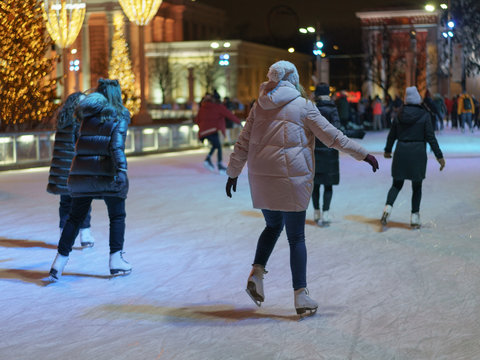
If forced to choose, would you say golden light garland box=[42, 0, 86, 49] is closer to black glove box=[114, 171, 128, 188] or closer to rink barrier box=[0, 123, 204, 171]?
rink barrier box=[0, 123, 204, 171]

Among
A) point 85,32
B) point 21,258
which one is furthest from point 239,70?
point 21,258

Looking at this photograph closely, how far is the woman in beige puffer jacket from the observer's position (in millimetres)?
5531

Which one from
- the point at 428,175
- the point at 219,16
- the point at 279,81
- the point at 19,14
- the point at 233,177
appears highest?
the point at 219,16

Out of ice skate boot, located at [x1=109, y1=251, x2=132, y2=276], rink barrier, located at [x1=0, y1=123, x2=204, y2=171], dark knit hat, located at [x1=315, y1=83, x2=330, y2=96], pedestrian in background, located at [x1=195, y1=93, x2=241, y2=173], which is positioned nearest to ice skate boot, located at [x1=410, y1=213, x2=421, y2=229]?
dark knit hat, located at [x1=315, y1=83, x2=330, y2=96]

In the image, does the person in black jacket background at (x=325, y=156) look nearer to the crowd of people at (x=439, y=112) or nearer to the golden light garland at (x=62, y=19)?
the golden light garland at (x=62, y=19)

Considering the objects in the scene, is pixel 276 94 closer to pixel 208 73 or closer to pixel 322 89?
pixel 322 89

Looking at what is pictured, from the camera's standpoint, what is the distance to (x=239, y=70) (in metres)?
77.3

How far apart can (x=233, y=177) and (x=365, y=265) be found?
2.05 meters

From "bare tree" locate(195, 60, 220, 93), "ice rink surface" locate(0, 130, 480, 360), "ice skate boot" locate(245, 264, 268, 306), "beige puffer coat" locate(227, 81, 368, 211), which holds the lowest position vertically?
"ice rink surface" locate(0, 130, 480, 360)

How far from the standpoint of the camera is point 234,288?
6.55 m

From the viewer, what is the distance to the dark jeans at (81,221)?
6945 mm

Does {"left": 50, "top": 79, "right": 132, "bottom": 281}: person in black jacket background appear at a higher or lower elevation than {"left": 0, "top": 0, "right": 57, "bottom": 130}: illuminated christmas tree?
lower

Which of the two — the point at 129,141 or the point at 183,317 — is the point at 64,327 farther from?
the point at 129,141

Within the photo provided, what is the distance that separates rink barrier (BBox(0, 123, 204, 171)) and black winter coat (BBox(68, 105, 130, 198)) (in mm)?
11948
